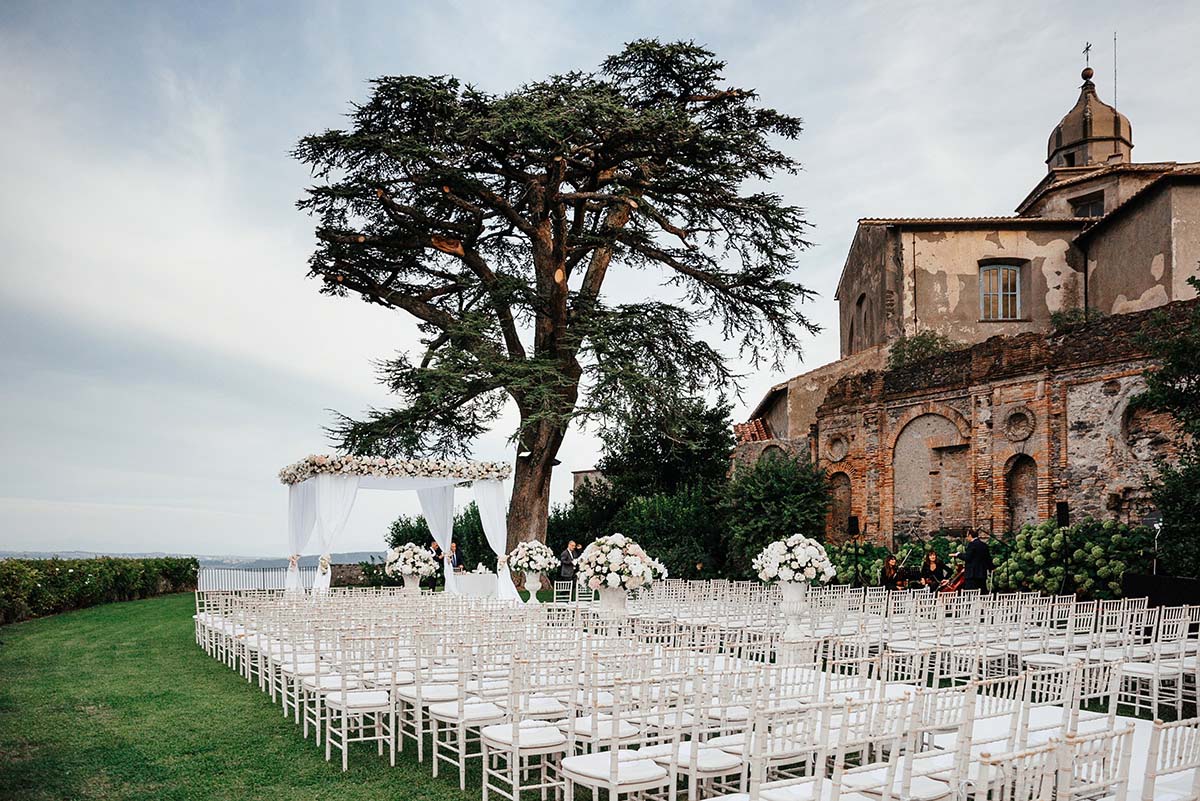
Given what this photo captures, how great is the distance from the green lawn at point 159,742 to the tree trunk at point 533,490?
10.2m

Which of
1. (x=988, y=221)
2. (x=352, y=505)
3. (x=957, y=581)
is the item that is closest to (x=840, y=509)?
(x=957, y=581)

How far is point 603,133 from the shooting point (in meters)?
21.2

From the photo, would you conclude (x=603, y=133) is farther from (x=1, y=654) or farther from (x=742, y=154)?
(x=1, y=654)

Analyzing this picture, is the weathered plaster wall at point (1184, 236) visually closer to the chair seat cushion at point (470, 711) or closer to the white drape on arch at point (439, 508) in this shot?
the white drape on arch at point (439, 508)

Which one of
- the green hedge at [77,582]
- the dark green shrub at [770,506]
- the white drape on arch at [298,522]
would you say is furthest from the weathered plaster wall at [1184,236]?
the green hedge at [77,582]

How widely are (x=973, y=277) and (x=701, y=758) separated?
79.9 feet

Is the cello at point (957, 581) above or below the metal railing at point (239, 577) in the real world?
above

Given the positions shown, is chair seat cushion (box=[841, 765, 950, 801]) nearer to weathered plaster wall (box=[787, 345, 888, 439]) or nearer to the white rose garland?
the white rose garland

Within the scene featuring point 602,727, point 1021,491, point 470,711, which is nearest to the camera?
point 602,727

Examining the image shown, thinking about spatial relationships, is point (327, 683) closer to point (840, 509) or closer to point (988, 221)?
point (840, 509)

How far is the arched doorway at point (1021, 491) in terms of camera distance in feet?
65.4

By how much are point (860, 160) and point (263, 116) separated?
44.9ft

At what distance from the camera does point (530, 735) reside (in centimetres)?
596

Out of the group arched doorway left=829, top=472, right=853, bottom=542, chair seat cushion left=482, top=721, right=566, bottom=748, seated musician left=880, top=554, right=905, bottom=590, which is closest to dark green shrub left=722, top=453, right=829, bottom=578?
arched doorway left=829, top=472, right=853, bottom=542
